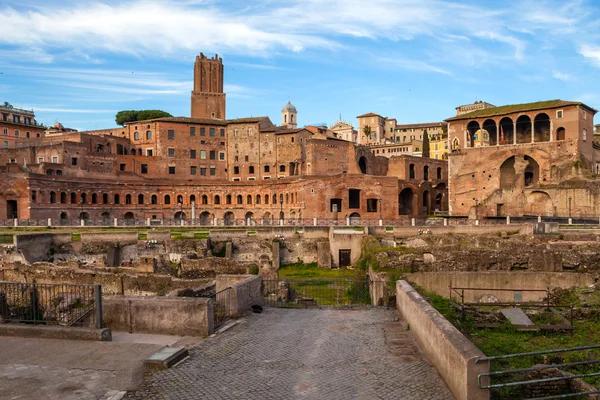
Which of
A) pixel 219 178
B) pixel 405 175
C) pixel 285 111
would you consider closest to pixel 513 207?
pixel 405 175

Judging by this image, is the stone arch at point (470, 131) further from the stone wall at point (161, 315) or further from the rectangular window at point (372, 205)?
the stone wall at point (161, 315)

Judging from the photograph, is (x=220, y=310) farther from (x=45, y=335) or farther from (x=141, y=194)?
(x=141, y=194)

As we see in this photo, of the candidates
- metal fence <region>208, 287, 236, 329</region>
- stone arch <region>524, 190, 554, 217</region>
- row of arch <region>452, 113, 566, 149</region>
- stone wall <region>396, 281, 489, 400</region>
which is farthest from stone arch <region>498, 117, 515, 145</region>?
metal fence <region>208, 287, 236, 329</region>

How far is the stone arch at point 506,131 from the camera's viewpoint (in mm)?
61128

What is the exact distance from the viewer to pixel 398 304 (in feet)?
41.2

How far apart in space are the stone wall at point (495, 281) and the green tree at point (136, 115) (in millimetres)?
92637

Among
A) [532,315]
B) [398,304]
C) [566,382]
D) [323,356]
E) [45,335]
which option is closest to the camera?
[566,382]

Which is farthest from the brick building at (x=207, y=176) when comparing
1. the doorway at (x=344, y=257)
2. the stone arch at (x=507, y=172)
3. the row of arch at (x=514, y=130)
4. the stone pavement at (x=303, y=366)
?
the stone pavement at (x=303, y=366)

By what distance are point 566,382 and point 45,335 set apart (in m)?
9.78

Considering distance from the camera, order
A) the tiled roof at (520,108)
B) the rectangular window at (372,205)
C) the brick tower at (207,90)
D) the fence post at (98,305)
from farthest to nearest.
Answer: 1. the brick tower at (207,90)
2. the rectangular window at (372,205)
3. the tiled roof at (520,108)
4. the fence post at (98,305)

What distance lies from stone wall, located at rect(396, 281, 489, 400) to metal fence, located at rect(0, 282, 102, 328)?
6728mm

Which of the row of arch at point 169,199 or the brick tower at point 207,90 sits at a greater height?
the brick tower at point 207,90

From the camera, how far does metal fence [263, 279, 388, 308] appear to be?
51.9ft

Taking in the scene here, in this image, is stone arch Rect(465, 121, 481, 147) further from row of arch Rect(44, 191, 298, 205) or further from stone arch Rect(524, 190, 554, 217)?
row of arch Rect(44, 191, 298, 205)
